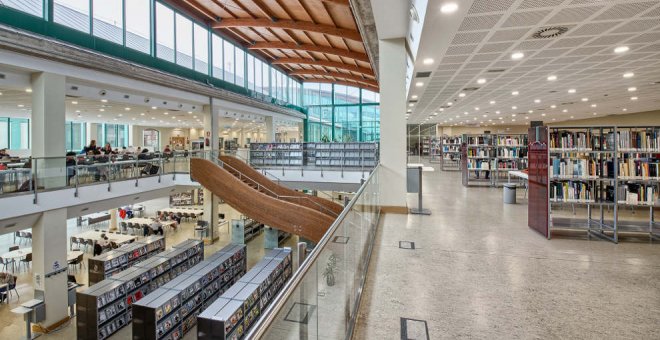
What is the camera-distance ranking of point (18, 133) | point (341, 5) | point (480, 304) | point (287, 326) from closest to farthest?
point (287, 326), point (480, 304), point (341, 5), point (18, 133)

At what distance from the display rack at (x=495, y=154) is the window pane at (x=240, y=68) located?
12.6m

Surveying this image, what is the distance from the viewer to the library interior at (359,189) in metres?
3.01

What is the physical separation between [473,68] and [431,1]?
173 inches

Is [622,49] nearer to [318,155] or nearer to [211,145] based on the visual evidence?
[318,155]

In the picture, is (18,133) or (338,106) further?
(338,106)

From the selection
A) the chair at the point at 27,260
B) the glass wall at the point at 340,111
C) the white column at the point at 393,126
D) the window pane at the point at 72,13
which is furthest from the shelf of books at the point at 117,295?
the glass wall at the point at 340,111

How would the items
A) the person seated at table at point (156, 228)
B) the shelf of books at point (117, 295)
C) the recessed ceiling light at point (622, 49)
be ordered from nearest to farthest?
the recessed ceiling light at point (622, 49)
the shelf of books at point (117, 295)
the person seated at table at point (156, 228)

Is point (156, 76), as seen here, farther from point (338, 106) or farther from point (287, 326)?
point (338, 106)

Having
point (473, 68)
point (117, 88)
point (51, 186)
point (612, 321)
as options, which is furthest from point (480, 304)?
point (117, 88)

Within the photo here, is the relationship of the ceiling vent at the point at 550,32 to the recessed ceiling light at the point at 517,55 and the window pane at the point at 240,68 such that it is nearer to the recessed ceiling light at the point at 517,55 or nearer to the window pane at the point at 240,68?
the recessed ceiling light at the point at 517,55

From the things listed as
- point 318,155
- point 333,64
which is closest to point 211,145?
point 318,155

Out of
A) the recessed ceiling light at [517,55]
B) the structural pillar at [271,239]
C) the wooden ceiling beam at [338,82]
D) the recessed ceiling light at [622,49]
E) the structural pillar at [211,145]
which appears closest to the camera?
the recessed ceiling light at [622,49]

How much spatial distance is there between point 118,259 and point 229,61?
11.6 metres

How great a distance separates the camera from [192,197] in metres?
27.1
